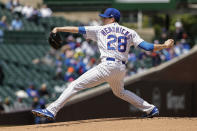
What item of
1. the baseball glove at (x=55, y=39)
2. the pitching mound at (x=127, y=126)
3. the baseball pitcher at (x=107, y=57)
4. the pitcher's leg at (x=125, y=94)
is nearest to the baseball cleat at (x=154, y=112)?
the pitcher's leg at (x=125, y=94)

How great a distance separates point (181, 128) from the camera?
6758 millimetres

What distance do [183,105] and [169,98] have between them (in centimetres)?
71

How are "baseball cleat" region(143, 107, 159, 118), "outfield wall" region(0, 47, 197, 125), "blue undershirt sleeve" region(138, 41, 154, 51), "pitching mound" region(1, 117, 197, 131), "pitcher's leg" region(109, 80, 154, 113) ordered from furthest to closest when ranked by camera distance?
1. "outfield wall" region(0, 47, 197, 125)
2. "baseball cleat" region(143, 107, 159, 118)
3. "pitcher's leg" region(109, 80, 154, 113)
4. "blue undershirt sleeve" region(138, 41, 154, 51)
5. "pitching mound" region(1, 117, 197, 131)

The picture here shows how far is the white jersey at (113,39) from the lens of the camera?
7340 millimetres

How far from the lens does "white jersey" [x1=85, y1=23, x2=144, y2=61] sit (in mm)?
7340

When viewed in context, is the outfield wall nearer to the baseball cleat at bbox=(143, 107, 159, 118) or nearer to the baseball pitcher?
the baseball cleat at bbox=(143, 107, 159, 118)

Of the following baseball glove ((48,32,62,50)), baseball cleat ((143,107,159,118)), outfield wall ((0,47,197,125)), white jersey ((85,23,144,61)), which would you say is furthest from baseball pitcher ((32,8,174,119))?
outfield wall ((0,47,197,125))

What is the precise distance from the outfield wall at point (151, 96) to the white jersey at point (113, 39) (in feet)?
21.8

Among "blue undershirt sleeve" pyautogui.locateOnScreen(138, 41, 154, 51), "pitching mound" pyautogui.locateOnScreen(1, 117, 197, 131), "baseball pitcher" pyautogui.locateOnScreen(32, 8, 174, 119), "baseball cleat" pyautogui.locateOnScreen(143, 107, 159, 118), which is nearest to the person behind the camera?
"pitching mound" pyautogui.locateOnScreen(1, 117, 197, 131)

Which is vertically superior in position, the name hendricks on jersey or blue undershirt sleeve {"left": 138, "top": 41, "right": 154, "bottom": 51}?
the name hendricks on jersey

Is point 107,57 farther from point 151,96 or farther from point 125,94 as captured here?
point 151,96

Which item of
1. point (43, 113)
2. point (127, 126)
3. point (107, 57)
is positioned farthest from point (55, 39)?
point (127, 126)

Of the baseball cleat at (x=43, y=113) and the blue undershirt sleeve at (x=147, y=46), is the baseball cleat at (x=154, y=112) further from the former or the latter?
the baseball cleat at (x=43, y=113)

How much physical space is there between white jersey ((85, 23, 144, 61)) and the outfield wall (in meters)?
6.65
